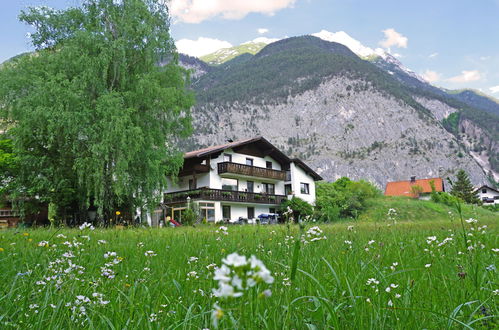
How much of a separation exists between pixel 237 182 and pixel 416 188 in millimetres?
44627

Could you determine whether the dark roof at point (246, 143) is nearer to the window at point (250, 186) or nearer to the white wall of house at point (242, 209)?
the window at point (250, 186)

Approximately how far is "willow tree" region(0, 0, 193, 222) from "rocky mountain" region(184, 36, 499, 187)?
11201 cm

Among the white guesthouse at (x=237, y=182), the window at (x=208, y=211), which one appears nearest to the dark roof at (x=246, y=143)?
the white guesthouse at (x=237, y=182)

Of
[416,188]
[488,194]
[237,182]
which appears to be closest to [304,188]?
[237,182]

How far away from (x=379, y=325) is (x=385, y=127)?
514ft

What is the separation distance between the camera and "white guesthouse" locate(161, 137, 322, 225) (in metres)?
38.2

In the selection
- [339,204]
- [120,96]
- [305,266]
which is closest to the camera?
[305,266]

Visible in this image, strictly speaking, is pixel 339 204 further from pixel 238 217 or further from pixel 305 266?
pixel 305 266

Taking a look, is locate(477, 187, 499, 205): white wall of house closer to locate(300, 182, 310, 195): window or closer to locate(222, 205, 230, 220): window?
locate(300, 182, 310, 195): window

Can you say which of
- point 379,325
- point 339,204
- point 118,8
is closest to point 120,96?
point 118,8

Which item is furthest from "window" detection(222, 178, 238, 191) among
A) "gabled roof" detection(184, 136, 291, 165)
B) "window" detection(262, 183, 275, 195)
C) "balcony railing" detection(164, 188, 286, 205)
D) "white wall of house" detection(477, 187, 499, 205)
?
"white wall of house" detection(477, 187, 499, 205)

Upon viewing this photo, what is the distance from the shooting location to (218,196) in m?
38.3

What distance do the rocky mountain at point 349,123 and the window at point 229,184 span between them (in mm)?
95127

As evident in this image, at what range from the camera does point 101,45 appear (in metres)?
21.4
